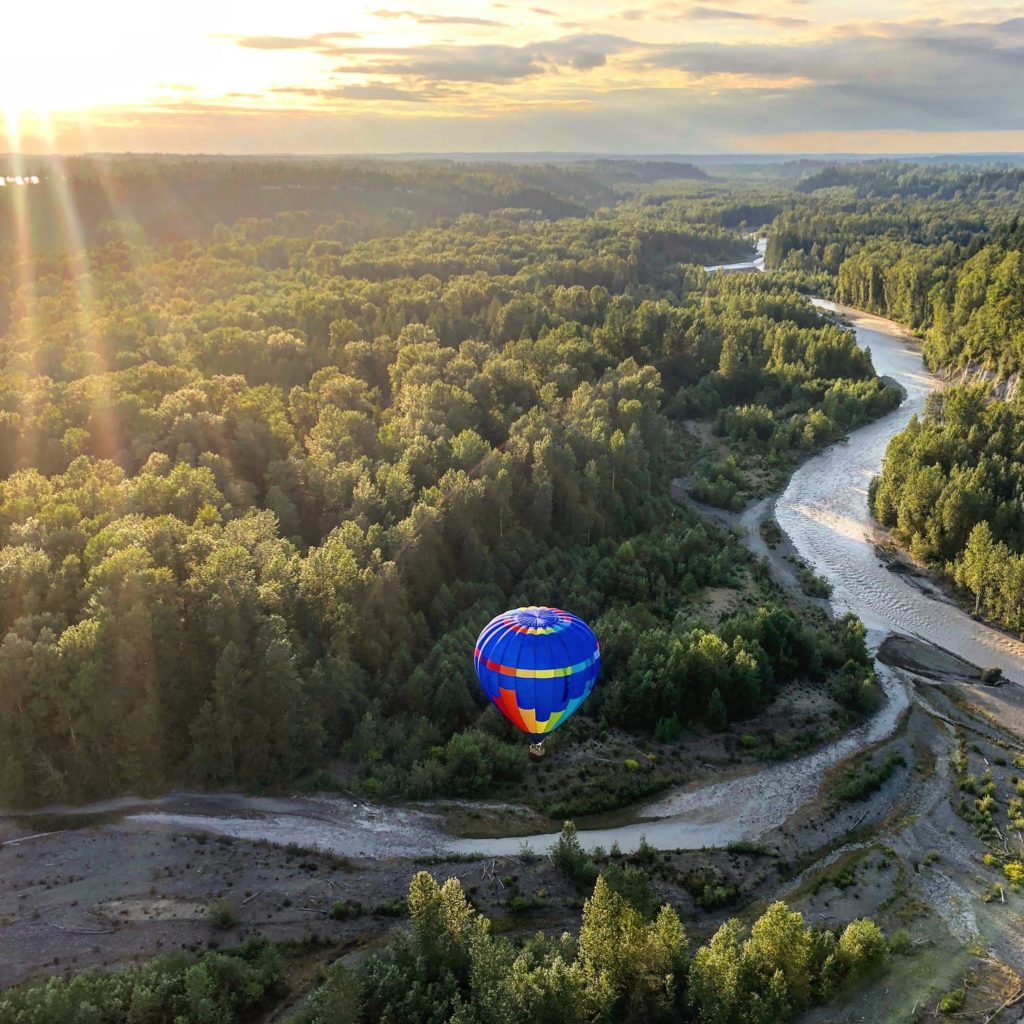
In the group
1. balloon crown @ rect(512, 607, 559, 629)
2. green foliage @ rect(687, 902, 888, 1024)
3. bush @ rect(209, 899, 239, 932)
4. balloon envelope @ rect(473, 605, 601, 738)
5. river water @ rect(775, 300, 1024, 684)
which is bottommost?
river water @ rect(775, 300, 1024, 684)

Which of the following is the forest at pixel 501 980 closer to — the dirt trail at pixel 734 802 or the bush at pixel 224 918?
the bush at pixel 224 918

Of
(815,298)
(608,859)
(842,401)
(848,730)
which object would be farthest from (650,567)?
(815,298)

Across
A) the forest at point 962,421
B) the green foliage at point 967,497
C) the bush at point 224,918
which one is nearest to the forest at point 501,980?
the bush at point 224,918

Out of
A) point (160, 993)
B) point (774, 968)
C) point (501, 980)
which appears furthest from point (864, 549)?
point (160, 993)

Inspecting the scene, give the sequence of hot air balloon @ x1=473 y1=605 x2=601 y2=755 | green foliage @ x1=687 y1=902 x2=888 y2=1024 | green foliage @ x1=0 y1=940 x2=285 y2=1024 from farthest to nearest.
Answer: hot air balloon @ x1=473 y1=605 x2=601 y2=755 → green foliage @ x1=687 y1=902 x2=888 y2=1024 → green foliage @ x1=0 y1=940 x2=285 y2=1024

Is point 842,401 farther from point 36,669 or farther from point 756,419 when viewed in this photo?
point 36,669

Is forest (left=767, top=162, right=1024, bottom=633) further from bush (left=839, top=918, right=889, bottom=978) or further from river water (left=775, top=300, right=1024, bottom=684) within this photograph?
bush (left=839, top=918, right=889, bottom=978)

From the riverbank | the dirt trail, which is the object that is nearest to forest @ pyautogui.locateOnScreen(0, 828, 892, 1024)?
the riverbank

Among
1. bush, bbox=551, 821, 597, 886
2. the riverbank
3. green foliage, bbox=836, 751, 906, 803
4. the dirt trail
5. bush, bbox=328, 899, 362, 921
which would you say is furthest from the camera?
green foliage, bbox=836, 751, 906, 803
